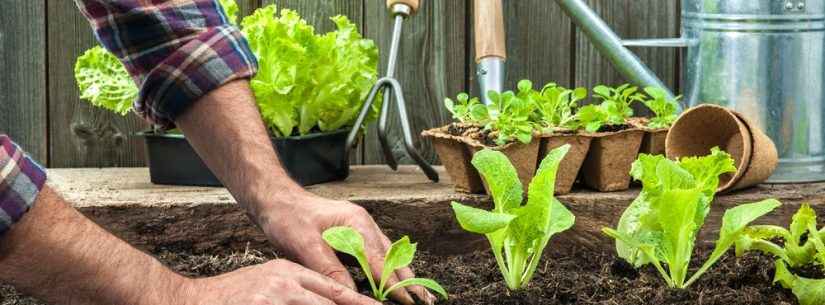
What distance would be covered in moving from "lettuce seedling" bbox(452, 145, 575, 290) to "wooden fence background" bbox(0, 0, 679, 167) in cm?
114

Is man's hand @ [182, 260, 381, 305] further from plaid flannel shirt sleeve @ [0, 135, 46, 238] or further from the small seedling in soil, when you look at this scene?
the small seedling in soil

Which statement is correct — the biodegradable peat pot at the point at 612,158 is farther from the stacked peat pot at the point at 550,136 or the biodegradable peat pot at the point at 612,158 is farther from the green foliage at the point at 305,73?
the green foliage at the point at 305,73

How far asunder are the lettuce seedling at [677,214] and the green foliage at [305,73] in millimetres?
816

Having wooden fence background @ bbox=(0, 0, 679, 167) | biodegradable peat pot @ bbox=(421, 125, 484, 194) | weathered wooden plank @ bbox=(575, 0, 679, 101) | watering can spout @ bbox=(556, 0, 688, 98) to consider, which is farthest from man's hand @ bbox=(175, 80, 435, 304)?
weathered wooden plank @ bbox=(575, 0, 679, 101)

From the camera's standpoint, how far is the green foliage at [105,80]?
7.67 ft

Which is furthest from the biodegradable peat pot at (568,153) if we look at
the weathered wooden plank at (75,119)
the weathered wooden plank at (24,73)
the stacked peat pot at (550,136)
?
the weathered wooden plank at (24,73)

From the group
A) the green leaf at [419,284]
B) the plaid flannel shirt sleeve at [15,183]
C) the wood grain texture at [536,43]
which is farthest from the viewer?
the wood grain texture at [536,43]

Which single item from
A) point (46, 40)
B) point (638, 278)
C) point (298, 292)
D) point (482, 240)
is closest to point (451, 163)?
point (482, 240)

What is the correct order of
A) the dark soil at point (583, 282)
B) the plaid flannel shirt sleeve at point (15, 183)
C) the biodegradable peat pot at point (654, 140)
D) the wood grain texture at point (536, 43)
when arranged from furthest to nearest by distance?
the wood grain texture at point (536, 43)
the biodegradable peat pot at point (654, 140)
the dark soil at point (583, 282)
the plaid flannel shirt sleeve at point (15, 183)

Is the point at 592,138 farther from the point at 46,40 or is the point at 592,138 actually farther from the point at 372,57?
the point at 46,40

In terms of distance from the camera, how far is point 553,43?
270 centimetres

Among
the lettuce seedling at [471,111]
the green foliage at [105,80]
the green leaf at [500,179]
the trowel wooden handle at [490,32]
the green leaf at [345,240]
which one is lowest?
the green leaf at [345,240]

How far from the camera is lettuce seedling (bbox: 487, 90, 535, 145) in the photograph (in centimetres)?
199

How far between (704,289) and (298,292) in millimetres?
537
